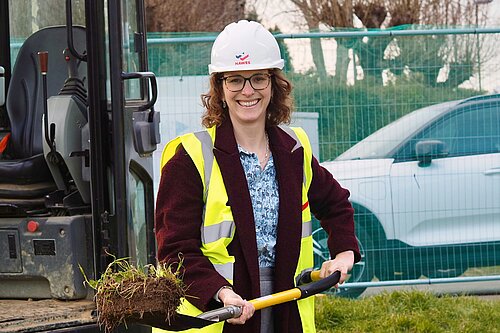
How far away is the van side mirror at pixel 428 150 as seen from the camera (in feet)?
29.0

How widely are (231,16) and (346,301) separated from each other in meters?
9.75

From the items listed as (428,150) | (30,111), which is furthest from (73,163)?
(428,150)

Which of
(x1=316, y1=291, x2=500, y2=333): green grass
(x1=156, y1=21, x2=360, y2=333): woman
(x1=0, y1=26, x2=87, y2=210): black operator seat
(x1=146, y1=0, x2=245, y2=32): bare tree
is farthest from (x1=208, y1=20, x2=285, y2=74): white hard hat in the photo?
(x1=146, y1=0, x2=245, y2=32): bare tree

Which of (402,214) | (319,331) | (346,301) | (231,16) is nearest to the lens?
(319,331)

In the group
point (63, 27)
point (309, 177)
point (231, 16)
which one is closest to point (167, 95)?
point (63, 27)

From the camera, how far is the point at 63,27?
217 inches

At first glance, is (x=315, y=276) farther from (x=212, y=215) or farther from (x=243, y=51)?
(x=243, y=51)

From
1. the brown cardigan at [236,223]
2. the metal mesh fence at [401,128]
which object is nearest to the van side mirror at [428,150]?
the metal mesh fence at [401,128]

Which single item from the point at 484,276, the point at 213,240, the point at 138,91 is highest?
the point at 138,91

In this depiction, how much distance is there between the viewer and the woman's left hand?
4.24m

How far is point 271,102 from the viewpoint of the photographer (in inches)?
171

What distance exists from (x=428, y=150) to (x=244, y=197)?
195 inches

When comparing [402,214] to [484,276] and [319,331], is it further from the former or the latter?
[319,331]

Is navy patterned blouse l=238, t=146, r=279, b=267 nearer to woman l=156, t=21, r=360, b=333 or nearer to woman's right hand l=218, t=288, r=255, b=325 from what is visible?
woman l=156, t=21, r=360, b=333
